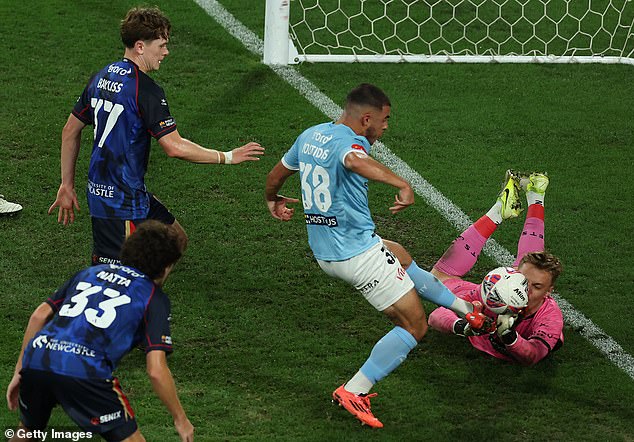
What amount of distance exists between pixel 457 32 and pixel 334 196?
239 inches

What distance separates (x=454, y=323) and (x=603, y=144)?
360 centimetres

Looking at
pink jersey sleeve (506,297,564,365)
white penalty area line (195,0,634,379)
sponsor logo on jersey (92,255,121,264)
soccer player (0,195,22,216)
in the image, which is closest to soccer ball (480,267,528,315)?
pink jersey sleeve (506,297,564,365)

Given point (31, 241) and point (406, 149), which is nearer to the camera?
point (31, 241)

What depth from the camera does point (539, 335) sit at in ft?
21.3

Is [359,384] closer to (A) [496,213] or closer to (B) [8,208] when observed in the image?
(A) [496,213]

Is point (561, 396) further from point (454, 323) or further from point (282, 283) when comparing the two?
point (282, 283)

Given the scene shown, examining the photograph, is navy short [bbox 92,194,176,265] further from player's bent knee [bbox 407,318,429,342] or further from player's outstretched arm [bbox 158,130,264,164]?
player's bent knee [bbox 407,318,429,342]

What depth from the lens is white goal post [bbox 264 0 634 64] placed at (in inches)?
435

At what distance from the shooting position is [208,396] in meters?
6.09

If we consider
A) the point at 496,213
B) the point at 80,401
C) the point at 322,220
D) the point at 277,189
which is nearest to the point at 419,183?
the point at 496,213

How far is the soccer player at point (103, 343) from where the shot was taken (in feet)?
14.8

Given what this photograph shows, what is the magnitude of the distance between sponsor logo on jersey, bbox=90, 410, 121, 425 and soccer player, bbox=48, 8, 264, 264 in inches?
67.3

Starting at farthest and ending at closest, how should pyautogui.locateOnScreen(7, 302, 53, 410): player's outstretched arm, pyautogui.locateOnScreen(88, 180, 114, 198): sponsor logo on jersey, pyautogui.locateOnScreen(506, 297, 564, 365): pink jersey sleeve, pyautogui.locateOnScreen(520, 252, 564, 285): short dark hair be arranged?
pyautogui.locateOnScreen(520, 252, 564, 285): short dark hair → pyautogui.locateOnScreen(506, 297, 564, 365): pink jersey sleeve → pyautogui.locateOnScreen(88, 180, 114, 198): sponsor logo on jersey → pyautogui.locateOnScreen(7, 302, 53, 410): player's outstretched arm

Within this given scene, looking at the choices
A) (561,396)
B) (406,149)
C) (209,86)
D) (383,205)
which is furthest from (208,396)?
(209,86)
